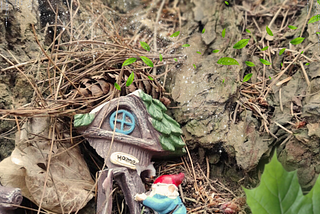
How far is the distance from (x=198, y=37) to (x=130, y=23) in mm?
501

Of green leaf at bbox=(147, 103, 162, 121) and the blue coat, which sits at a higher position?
green leaf at bbox=(147, 103, 162, 121)

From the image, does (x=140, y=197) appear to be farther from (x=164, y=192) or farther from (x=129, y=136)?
(x=129, y=136)

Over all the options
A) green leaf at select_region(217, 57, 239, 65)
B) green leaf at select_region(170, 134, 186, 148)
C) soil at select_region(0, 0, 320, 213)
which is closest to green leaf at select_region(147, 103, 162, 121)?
green leaf at select_region(170, 134, 186, 148)

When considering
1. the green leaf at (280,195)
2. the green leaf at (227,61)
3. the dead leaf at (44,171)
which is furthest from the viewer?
the green leaf at (227,61)

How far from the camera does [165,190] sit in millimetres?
1239

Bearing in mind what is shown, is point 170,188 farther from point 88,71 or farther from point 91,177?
point 88,71

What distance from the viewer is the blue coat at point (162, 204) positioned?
122 cm

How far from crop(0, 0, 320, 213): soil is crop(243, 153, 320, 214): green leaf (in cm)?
88

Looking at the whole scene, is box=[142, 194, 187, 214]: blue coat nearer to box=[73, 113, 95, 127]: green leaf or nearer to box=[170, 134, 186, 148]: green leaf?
box=[170, 134, 186, 148]: green leaf

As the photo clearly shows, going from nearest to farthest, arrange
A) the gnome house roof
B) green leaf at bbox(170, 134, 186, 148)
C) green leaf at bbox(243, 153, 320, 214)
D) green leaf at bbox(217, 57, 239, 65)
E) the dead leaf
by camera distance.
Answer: green leaf at bbox(243, 153, 320, 214)
the dead leaf
the gnome house roof
green leaf at bbox(170, 134, 186, 148)
green leaf at bbox(217, 57, 239, 65)

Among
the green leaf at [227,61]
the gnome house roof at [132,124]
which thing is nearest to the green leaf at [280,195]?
the gnome house roof at [132,124]

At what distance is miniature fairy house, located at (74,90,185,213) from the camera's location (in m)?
1.29

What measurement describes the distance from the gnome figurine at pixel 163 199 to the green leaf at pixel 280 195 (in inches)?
30.4

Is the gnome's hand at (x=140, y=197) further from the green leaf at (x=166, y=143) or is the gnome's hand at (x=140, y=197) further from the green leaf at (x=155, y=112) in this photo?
the green leaf at (x=155, y=112)
